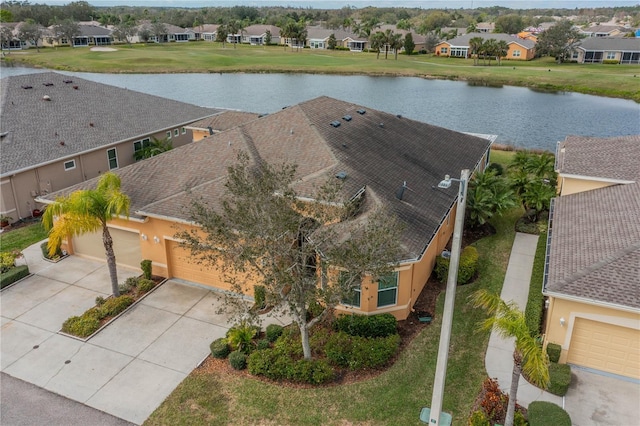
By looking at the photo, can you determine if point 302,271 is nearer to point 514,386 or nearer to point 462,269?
point 514,386

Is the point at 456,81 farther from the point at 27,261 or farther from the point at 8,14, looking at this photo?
the point at 8,14

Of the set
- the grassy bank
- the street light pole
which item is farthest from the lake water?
the street light pole

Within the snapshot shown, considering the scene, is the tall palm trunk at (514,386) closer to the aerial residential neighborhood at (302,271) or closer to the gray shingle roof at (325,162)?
the aerial residential neighborhood at (302,271)

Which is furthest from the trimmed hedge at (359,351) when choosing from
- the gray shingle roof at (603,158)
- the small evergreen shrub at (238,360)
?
the gray shingle roof at (603,158)

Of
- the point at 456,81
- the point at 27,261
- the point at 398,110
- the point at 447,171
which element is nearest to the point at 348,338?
the point at 447,171

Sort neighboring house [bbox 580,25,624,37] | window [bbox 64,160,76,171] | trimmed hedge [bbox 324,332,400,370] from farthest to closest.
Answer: neighboring house [bbox 580,25,624,37] → window [bbox 64,160,76,171] → trimmed hedge [bbox 324,332,400,370]

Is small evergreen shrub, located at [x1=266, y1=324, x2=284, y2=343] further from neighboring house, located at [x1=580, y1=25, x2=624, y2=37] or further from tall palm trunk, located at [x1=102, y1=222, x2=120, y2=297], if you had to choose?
neighboring house, located at [x1=580, y1=25, x2=624, y2=37]
